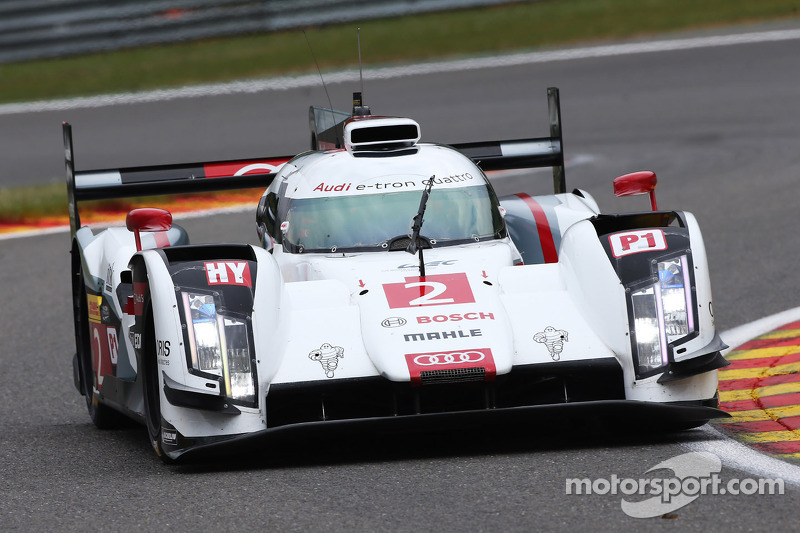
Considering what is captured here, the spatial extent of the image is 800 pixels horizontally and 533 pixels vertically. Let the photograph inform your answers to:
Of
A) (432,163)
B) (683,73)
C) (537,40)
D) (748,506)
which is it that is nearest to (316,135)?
(432,163)

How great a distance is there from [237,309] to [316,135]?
3.07 m

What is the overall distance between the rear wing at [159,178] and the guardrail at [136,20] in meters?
11.8

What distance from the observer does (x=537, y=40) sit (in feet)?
65.6

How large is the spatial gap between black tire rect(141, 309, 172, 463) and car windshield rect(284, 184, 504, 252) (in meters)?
1.08

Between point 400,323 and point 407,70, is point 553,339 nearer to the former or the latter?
point 400,323

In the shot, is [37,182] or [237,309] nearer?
[237,309]

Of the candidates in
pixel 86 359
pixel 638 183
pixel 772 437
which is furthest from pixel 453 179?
pixel 86 359

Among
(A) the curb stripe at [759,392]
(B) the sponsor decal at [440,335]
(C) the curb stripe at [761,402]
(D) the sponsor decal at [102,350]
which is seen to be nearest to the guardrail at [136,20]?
(D) the sponsor decal at [102,350]

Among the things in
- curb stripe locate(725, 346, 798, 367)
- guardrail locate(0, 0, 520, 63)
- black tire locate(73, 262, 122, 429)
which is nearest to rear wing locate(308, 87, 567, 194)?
curb stripe locate(725, 346, 798, 367)

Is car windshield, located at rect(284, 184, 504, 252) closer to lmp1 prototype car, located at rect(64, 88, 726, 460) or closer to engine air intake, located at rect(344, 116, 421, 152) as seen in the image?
lmp1 prototype car, located at rect(64, 88, 726, 460)

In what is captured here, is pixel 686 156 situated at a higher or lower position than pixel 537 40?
lower

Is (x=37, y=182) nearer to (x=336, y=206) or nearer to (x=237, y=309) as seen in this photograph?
(x=336, y=206)

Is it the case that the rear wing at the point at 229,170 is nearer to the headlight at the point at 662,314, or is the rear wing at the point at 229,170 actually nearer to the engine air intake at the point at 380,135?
the engine air intake at the point at 380,135

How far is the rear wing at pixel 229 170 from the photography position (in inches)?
328
